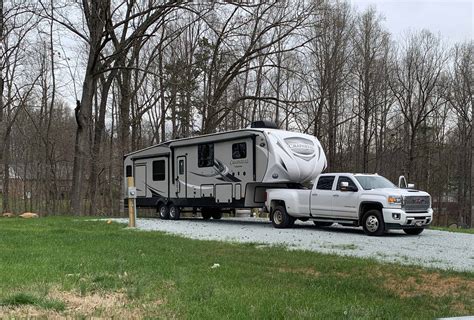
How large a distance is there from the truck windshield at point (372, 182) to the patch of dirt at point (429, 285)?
6.88 meters

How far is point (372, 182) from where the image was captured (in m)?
15.1

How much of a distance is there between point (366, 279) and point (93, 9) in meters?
22.6

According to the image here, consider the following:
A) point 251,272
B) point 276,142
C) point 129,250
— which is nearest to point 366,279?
point 251,272

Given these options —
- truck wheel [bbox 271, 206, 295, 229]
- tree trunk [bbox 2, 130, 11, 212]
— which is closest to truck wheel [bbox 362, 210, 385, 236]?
truck wheel [bbox 271, 206, 295, 229]

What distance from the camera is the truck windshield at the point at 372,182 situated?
14812mm

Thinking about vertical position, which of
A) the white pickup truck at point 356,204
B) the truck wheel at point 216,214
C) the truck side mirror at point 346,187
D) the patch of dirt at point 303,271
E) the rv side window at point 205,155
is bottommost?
the patch of dirt at point 303,271

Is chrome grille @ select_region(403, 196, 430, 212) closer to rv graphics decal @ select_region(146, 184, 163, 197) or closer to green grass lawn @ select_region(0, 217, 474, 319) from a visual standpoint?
green grass lawn @ select_region(0, 217, 474, 319)

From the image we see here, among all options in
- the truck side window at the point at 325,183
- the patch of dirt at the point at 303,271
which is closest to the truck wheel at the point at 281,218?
the truck side window at the point at 325,183

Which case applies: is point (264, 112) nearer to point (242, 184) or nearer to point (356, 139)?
point (356, 139)

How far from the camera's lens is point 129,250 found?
1054cm

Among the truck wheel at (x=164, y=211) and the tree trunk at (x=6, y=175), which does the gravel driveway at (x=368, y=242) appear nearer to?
the truck wheel at (x=164, y=211)

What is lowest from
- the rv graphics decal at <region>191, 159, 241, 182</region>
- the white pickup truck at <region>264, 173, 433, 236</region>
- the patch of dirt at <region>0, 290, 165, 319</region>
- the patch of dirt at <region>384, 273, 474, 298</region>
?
the patch of dirt at <region>384, 273, 474, 298</region>

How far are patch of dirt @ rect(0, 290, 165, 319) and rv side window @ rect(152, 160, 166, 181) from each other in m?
15.0

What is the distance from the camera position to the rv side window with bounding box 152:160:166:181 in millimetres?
21109
